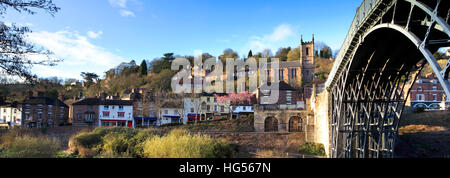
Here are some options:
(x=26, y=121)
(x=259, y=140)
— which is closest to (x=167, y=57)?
(x=26, y=121)

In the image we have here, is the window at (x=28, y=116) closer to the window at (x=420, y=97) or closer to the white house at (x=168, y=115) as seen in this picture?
the white house at (x=168, y=115)

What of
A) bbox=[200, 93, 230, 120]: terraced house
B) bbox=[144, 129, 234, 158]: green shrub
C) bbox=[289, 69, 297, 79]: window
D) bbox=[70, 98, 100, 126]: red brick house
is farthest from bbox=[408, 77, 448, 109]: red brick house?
bbox=[70, 98, 100, 126]: red brick house

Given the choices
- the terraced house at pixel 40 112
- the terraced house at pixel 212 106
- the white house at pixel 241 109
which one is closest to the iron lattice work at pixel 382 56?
the white house at pixel 241 109

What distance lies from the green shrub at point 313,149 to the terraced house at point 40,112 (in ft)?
126

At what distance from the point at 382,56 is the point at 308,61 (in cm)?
5115

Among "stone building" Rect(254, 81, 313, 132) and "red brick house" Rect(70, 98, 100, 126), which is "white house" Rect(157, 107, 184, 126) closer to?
"red brick house" Rect(70, 98, 100, 126)

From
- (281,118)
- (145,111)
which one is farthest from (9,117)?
(281,118)

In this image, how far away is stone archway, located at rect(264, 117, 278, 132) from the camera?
37719 millimetres

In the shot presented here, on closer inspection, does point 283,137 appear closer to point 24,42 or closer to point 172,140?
Result: point 172,140

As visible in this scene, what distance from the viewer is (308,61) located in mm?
66125

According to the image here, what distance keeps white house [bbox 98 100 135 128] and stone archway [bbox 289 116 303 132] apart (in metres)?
27.9

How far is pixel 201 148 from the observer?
1381 cm
